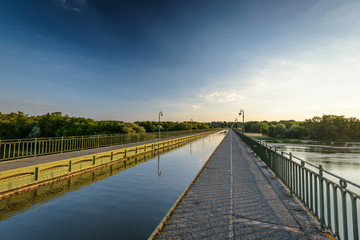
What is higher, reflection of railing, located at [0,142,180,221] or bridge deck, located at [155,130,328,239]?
bridge deck, located at [155,130,328,239]

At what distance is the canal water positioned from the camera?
4.39m

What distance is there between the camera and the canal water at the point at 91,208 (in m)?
4.39

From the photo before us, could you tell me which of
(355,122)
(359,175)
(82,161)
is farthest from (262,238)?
(355,122)

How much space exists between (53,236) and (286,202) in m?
6.41

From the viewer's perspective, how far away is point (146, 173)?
1038cm

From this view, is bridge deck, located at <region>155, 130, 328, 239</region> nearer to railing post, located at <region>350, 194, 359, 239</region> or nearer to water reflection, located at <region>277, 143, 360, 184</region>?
railing post, located at <region>350, 194, 359, 239</region>

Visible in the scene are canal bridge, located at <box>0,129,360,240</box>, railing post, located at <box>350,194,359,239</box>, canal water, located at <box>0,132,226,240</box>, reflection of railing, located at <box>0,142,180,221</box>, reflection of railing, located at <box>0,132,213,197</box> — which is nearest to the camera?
railing post, located at <box>350,194,359,239</box>

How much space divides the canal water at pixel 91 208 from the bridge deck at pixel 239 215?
1.32 meters

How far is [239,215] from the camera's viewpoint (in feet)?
13.3

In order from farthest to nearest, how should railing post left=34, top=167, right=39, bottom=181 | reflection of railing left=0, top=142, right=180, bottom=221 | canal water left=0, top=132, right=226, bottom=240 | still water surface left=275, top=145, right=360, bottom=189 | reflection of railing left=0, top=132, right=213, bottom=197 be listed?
still water surface left=275, top=145, right=360, bottom=189, railing post left=34, top=167, right=39, bottom=181, reflection of railing left=0, top=132, right=213, bottom=197, reflection of railing left=0, top=142, right=180, bottom=221, canal water left=0, top=132, right=226, bottom=240

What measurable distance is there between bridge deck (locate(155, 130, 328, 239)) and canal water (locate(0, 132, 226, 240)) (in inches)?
51.8

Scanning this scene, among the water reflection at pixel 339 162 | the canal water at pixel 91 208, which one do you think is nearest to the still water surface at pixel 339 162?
the water reflection at pixel 339 162

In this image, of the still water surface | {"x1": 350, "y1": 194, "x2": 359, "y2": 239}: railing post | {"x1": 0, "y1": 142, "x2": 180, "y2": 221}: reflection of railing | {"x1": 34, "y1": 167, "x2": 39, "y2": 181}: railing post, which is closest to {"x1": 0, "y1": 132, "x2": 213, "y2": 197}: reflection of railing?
{"x1": 34, "y1": 167, "x2": 39, "y2": 181}: railing post

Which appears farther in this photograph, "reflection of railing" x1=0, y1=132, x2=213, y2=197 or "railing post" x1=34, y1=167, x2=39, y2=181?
"railing post" x1=34, y1=167, x2=39, y2=181
